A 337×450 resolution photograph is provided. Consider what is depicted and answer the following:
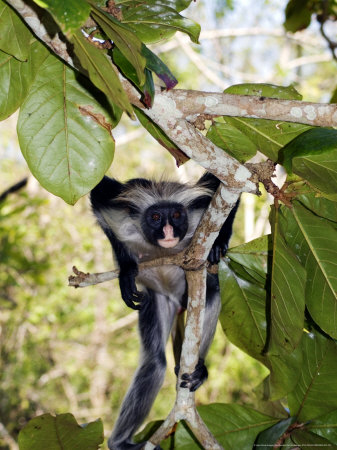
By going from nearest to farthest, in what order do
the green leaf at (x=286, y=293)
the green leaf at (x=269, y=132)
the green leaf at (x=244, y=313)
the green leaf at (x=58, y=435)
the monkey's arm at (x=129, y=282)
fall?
the green leaf at (x=269, y=132)
the green leaf at (x=286, y=293)
the green leaf at (x=58, y=435)
the green leaf at (x=244, y=313)
the monkey's arm at (x=129, y=282)

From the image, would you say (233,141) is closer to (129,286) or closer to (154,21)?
(154,21)

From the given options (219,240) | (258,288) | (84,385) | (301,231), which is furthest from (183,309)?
(84,385)

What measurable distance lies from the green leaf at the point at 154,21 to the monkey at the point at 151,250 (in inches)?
63.2

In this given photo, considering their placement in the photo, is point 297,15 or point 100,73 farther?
point 297,15

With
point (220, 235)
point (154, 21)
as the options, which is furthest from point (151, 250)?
point (154, 21)

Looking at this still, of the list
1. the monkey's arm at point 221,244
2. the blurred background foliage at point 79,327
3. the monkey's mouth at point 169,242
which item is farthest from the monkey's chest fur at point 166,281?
the blurred background foliage at point 79,327

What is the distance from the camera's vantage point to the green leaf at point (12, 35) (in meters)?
1.31

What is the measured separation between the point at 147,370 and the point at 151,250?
79cm

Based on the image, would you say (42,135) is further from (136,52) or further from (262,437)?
(262,437)

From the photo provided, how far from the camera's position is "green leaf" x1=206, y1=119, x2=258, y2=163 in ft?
5.28

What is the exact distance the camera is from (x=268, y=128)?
1.53 metres

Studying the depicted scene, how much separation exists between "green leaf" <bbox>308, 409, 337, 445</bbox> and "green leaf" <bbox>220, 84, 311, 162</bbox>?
96 centimetres

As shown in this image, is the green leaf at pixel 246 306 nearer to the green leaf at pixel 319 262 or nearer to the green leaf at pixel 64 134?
the green leaf at pixel 319 262

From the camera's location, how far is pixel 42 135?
1.42 metres
